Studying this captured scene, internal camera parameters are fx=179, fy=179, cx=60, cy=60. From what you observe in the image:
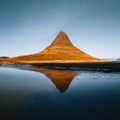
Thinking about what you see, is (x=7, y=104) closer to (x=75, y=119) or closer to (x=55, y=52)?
(x=75, y=119)

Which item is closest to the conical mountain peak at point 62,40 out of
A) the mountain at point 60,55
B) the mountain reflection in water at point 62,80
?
the mountain at point 60,55

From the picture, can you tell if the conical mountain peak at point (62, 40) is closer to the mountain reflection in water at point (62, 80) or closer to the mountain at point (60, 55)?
the mountain at point (60, 55)

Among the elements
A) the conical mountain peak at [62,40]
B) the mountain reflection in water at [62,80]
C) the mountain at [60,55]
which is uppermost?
the conical mountain peak at [62,40]

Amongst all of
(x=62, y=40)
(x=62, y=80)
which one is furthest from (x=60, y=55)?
(x=62, y=80)

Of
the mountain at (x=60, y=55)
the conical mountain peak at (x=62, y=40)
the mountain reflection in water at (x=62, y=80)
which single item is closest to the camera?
the mountain reflection in water at (x=62, y=80)

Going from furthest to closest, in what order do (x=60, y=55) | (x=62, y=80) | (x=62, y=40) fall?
(x=62, y=40) < (x=60, y=55) < (x=62, y=80)

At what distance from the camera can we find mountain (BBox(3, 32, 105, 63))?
366 feet

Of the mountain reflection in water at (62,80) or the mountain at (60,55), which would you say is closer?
the mountain reflection in water at (62,80)

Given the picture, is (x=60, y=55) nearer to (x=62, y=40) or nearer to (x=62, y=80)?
(x=62, y=40)

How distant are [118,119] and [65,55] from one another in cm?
11984

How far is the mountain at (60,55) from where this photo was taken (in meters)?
112

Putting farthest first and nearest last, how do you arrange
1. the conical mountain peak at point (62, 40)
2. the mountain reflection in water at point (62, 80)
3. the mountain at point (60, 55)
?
the conical mountain peak at point (62, 40)
the mountain at point (60, 55)
the mountain reflection in water at point (62, 80)

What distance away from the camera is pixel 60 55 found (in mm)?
125500

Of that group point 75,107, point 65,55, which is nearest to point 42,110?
Result: point 75,107
